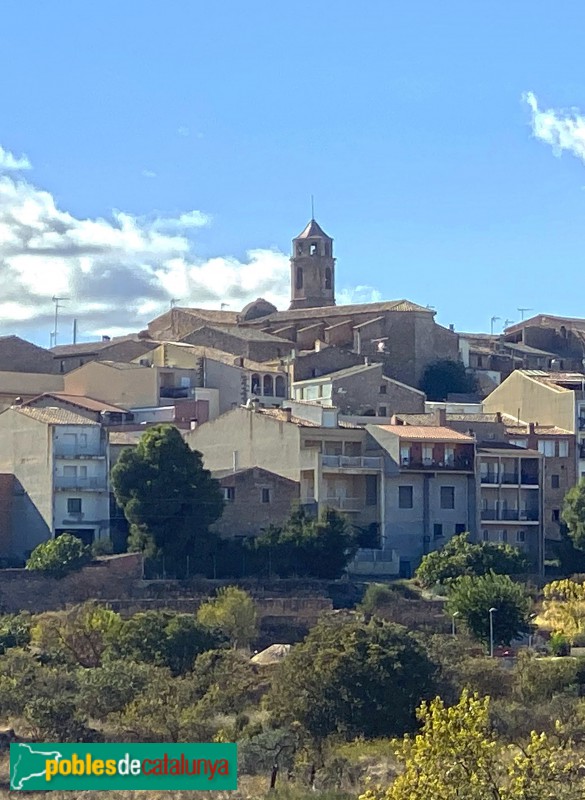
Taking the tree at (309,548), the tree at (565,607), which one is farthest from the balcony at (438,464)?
the tree at (565,607)

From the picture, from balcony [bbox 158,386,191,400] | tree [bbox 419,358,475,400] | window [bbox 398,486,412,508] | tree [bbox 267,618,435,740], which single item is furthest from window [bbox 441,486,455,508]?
tree [bbox 419,358,475,400]

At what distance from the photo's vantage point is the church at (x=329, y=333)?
8275 cm

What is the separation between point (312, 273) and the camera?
10419cm

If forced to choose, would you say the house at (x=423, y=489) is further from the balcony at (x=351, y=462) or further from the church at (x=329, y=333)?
the church at (x=329, y=333)

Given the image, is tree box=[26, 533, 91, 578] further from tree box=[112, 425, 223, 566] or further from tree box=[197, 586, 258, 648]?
tree box=[197, 586, 258, 648]

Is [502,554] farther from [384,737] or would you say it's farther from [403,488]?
[384,737]

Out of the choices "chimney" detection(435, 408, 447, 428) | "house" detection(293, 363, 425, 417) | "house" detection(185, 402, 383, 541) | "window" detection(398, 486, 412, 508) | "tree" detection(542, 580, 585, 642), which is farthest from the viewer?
"house" detection(293, 363, 425, 417)

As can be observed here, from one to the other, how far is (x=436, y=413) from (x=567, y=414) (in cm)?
Result: 466

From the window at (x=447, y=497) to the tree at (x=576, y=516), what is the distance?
11.0ft

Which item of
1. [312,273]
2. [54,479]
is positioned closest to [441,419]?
[54,479]

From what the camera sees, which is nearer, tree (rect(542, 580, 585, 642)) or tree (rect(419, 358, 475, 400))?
tree (rect(542, 580, 585, 642))

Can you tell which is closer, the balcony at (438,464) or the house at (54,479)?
the house at (54,479)

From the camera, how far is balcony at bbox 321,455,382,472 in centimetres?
6178

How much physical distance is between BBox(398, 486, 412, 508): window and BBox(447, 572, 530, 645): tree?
8258 millimetres
